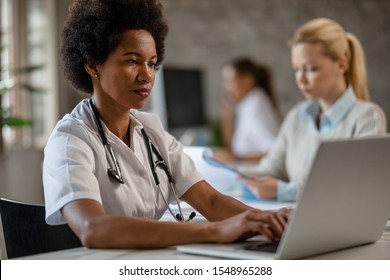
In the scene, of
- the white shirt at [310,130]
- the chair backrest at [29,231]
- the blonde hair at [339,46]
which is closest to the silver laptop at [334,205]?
the chair backrest at [29,231]

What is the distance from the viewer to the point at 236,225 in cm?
120

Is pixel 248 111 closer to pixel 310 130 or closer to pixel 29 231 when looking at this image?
pixel 310 130

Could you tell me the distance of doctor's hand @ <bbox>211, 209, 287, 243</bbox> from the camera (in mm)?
1192

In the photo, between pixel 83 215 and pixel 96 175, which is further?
pixel 96 175

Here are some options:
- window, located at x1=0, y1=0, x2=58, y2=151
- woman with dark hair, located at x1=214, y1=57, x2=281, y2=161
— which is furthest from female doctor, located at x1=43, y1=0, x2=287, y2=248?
woman with dark hair, located at x1=214, y1=57, x2=281, y2=161

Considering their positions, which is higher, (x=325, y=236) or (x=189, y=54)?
(x=189, y=54)

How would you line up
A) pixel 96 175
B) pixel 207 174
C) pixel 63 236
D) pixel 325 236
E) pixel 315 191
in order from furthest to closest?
pixel 207 174, pixel 63 236, pixel 96 175, pixel 325 236, pixel 315 191

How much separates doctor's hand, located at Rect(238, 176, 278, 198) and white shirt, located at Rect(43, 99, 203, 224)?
0.57 m

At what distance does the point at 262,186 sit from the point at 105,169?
879 mm

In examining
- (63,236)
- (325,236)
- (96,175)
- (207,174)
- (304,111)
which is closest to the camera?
(325,236)

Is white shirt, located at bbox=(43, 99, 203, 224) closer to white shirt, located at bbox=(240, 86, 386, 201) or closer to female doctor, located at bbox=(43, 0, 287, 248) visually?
female doctor, located at bbox=(43, 0, 287, 248)

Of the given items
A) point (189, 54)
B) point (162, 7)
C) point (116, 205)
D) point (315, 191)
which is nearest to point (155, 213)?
point (116, 205)
